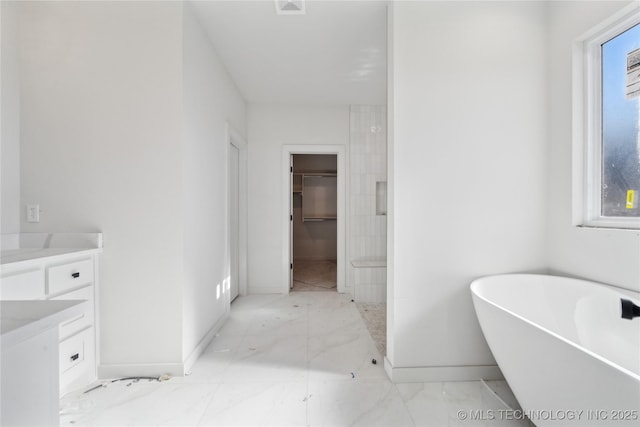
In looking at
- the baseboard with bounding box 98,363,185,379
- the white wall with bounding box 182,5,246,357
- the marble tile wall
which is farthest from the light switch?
the marble tile wall

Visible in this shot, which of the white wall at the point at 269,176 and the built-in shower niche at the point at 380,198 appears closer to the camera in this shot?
the white wall at the point at 269,176

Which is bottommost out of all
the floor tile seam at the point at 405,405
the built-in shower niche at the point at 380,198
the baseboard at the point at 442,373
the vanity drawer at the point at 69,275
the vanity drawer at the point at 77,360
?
the floor tile seam at the point at 405,405

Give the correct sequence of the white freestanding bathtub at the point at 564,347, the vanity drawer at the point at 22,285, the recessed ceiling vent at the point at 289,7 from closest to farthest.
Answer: the white freestanding bathtub at the point at 564,347, the vanity drawer at the point at 22,285, the recessed ceiling vent at the point at 289,7

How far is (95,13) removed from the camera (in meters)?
1.86

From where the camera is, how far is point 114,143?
1.87 metres

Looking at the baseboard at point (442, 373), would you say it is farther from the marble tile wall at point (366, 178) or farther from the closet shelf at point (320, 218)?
the closet shelf at point (320, 218)

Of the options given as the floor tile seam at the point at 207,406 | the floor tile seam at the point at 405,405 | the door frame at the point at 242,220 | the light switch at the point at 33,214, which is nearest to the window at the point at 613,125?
the floor tile seam at the point at 405,405

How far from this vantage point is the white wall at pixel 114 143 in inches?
72.9

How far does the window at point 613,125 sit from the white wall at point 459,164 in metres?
0.23

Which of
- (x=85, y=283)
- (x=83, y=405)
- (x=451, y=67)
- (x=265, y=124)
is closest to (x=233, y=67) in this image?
(x=265, y=124)

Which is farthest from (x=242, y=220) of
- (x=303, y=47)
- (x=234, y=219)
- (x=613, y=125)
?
(x=613, y=125)

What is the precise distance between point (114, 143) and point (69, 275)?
2.87ft

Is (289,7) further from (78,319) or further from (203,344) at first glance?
(203,344)

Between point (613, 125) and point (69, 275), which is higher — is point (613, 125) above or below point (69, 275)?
above
